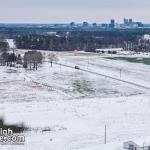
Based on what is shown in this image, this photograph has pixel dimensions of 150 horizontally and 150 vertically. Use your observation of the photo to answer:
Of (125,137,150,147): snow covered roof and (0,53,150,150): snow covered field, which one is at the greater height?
(125,137,150,147): snow covered roof

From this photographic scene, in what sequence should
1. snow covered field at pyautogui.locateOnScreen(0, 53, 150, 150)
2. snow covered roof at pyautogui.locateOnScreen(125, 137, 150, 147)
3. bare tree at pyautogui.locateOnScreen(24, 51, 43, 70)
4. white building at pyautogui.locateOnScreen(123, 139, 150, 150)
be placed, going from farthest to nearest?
bare tree at pyautogui.locateOnScreen(24, 51, 43, 70) < snow covered field at pyautogui.locateOnScreen(0, 53, 150, 150) < snow covered roof at pyautogui.locateOnScreen(125, 137, 150, 147) < white building at pyautogui.locateOnScreen(123, 139, 150, 150)

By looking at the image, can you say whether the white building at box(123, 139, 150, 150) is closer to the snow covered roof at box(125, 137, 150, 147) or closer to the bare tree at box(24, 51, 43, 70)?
the snow covered roof at box(125, 137, 150, 147)

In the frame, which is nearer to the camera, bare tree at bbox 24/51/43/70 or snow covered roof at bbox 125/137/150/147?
snow covered roof at bbox 125/137/150/147

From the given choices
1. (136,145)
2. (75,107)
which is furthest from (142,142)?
(75,107)

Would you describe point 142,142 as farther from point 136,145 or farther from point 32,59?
point 32,59

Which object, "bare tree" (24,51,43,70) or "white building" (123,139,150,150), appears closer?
"white building" (123,139,150,150)

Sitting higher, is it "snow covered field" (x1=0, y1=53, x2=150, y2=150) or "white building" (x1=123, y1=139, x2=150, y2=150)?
"white building" (x1=123, y1=139, x2=150, y2=150)

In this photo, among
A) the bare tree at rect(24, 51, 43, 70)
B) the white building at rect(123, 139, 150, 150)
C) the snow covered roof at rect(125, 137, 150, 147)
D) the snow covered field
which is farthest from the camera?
the bare tree at rect(24, 51, 43, 70)

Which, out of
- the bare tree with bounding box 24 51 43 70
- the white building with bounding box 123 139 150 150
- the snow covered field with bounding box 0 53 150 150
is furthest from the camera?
the bare tree with bounding box 24 51 43 70

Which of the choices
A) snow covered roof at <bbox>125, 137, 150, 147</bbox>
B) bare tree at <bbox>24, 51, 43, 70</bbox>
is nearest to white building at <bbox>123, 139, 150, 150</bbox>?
snow covered roof at <bbox>125, 137, 150, 147</bbox>

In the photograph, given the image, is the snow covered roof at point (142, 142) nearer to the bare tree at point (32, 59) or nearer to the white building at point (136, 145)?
the white building at point (136, 145)

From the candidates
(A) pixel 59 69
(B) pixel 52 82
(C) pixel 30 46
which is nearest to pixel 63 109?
(B) pixel 52 82
